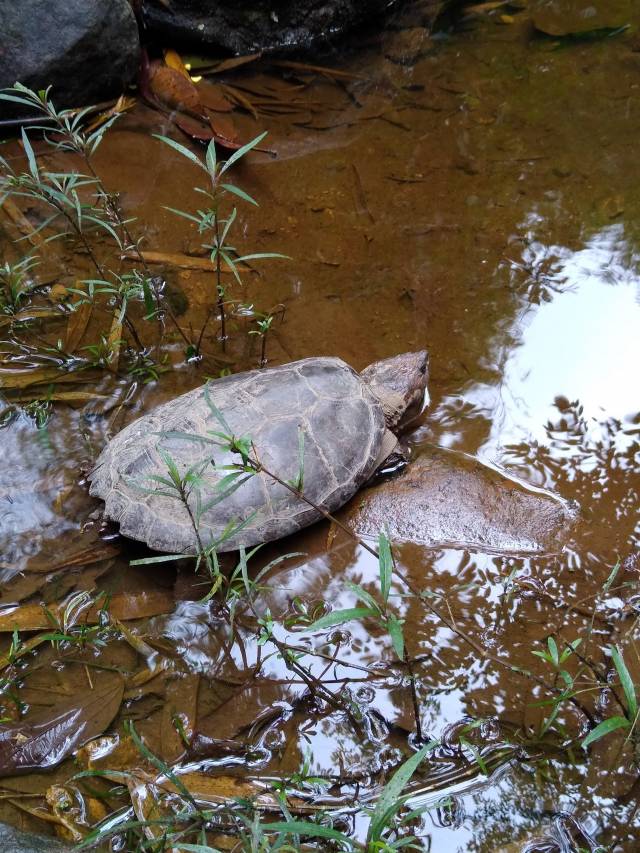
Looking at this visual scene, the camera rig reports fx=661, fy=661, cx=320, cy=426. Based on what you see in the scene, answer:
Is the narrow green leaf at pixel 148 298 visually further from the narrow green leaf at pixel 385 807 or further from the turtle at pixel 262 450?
the narrow green leaf at pixel 385 807

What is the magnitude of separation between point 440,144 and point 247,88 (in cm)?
182

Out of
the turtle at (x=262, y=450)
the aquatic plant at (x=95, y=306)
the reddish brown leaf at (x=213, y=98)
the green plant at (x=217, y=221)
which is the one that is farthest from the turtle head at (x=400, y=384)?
the reddish brown leaf at (x=213, y=98)

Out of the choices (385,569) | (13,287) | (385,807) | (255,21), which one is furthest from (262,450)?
(255,21)

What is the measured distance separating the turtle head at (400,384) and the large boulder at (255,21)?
3.92 metres

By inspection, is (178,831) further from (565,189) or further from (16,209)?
(565,189)

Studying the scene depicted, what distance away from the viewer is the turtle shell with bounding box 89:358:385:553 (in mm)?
2988

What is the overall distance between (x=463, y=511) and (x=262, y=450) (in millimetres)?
1020

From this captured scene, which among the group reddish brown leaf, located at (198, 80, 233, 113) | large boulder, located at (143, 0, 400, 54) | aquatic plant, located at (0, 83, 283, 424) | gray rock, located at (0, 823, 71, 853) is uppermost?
large boulder, located at (143, 0, 400, 54)

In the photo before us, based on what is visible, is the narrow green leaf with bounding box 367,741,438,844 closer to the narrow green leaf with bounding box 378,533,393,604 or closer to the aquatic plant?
the narrow green leaf with bounding box 378,533,393,604

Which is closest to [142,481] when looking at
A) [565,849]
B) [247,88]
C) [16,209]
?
[565,849]

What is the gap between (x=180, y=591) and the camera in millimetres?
2975

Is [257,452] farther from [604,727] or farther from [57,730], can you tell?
[604,727]

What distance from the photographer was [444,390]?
3.85 m

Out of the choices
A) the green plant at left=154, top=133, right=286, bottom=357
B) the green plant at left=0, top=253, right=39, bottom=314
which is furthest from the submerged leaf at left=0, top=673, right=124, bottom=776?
the green plant at left=0, top=253, right=39, bottom=314
